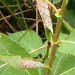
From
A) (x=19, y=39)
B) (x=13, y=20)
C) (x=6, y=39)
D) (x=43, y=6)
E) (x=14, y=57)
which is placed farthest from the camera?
(x=13, y=20)

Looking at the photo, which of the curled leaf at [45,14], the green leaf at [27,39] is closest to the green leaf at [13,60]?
the curled leaf at [45,14]

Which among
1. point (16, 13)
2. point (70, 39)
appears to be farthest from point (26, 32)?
point (70, 39)

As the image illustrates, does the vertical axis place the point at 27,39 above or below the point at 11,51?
below

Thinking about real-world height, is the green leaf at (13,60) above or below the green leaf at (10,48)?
above

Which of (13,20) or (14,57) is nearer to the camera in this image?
(14,57)

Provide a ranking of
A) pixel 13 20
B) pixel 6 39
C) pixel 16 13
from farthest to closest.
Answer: pixel 13 20 → pixel 16 13 → pixel 6 39

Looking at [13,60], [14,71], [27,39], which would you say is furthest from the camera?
[27,39]

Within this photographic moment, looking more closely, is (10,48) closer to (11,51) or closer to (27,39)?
(11,51)

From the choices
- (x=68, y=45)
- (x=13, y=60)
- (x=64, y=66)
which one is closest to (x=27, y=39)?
(x=64, y=66)

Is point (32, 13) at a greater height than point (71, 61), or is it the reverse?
point (71, 61)

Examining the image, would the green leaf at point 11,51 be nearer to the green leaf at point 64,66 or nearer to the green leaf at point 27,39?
the green leaf at point 64,66

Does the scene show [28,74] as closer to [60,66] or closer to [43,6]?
[60,66]
